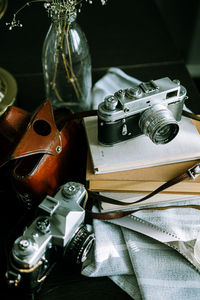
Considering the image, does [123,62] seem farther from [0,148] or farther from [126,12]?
[0,148]

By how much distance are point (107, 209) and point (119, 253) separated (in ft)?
0.26

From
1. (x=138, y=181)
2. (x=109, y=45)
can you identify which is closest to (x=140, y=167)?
(x=138, y=181)

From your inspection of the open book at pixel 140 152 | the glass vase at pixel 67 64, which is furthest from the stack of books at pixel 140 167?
the glass vase at pixel 67 64

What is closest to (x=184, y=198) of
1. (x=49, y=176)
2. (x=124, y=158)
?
(x=124, y=158)

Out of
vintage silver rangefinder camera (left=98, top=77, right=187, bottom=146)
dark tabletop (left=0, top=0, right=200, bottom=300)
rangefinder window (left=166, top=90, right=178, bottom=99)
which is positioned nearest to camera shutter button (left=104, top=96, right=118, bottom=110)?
vintage silver rangefinder camera (left=98, top=77, right=187, bottom=146)

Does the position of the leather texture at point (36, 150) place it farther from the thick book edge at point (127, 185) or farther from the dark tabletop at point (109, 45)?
the dark tabletop at point (109, 45)

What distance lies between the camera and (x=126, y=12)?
108 centimetres

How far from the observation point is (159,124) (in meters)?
0.61

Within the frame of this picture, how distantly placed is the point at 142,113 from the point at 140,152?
7cm

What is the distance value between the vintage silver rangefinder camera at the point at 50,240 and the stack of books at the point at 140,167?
66mm

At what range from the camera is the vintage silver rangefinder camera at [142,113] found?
613mm

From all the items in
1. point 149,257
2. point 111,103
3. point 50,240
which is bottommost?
point 149,257

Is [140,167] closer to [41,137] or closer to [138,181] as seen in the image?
[138,181]

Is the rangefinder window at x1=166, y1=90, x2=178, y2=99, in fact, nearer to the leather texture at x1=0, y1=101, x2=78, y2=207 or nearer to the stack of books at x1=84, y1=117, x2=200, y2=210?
the stack of books at x1=84, y1=117, x2=200, y2=210
